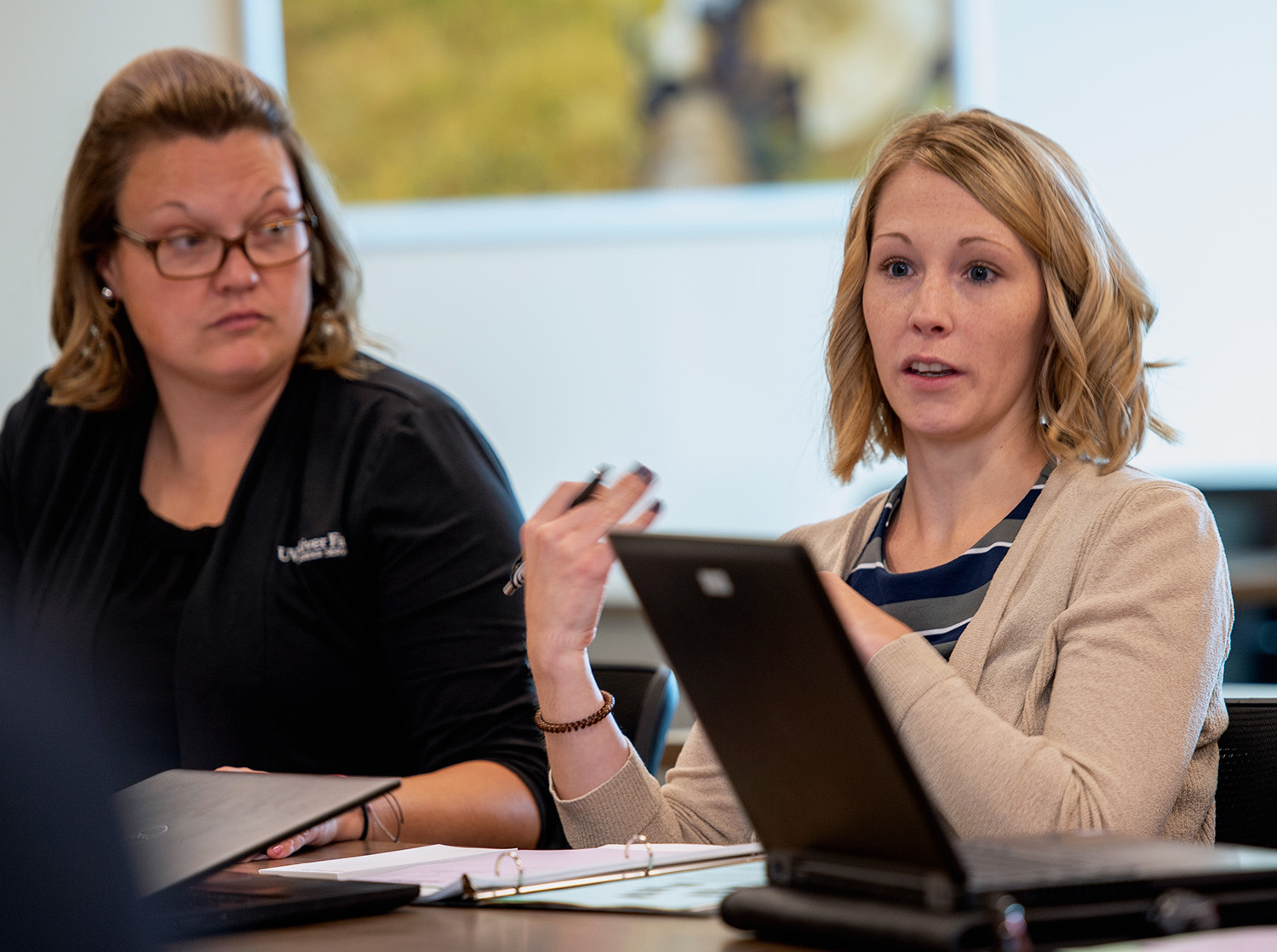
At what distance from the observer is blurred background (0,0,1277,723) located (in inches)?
127

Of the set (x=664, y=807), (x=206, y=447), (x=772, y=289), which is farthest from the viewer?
(x=772, y=289)

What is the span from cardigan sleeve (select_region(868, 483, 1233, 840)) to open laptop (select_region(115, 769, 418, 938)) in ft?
1.43

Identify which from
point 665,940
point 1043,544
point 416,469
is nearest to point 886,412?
point 1043,544

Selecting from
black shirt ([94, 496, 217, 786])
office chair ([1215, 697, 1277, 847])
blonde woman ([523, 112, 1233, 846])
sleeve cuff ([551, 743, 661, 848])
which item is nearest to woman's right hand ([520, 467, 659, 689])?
blonde woman ([523, 112, 1233, 846])

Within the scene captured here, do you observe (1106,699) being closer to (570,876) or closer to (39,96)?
(570,876)

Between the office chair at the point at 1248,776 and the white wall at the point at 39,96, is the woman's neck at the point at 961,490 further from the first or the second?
the white wall at the point at 39,96

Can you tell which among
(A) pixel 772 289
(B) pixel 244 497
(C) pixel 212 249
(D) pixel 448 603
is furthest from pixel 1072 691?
(A) pixel 772 289

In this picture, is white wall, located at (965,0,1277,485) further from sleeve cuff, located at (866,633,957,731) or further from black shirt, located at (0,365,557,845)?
sleeve cuff, located at (866,633,957,731)

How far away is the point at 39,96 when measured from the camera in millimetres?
3752

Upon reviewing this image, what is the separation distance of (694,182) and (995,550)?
7.24 ft

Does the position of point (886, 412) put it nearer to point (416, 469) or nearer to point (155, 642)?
point (416, 469)

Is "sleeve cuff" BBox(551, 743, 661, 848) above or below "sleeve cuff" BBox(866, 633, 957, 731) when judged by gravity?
below

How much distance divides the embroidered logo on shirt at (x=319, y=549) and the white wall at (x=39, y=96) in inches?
88.1

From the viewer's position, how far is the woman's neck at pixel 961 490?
147 centimetres
